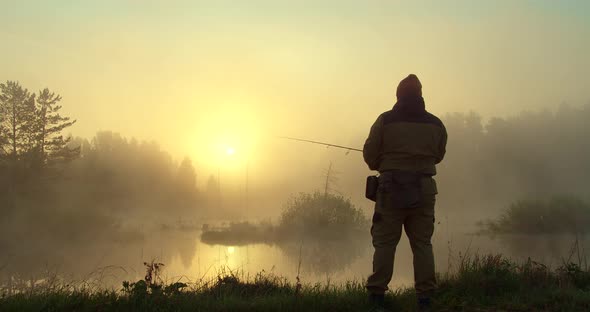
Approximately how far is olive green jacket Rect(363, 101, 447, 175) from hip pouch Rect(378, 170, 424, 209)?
0.31 feet

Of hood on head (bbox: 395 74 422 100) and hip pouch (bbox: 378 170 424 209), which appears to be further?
hood on head (bbox: 395 74 422 100)

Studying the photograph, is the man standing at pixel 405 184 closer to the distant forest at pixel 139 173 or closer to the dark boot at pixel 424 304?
the dark boot at pixel 424 304

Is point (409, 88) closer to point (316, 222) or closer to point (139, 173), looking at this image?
point (316, 222)

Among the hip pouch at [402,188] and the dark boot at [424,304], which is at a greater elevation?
the hip pouch at [402,188]

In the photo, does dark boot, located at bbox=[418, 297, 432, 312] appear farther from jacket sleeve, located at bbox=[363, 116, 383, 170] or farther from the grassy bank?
jacket sleeve, located at bbox=[363, 116, 383, 170]

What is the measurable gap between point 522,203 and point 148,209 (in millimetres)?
42988

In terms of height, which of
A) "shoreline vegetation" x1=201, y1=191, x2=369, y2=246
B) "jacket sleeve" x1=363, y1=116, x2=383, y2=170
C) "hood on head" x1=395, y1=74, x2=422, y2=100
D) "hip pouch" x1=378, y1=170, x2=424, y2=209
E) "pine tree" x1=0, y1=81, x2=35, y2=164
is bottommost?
"shoreline vegetation" x1=201, y1=191, x2=369, y2=246

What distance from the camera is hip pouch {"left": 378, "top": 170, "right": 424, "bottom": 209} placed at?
14.6ft

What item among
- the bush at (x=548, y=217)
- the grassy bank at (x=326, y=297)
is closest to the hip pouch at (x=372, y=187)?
the grassy bank at (x=326, y=297)

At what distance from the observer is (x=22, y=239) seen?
32156mm

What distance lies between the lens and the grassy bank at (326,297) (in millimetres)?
4199

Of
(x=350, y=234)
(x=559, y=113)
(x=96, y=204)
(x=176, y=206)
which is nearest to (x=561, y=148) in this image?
(x=559, y=113)

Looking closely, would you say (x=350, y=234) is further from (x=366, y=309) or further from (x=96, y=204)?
(x=366, y=309)

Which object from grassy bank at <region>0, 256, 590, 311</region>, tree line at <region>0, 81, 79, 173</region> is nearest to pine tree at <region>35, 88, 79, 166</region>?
tree line at <region>0, 81, 79, 173</region>
